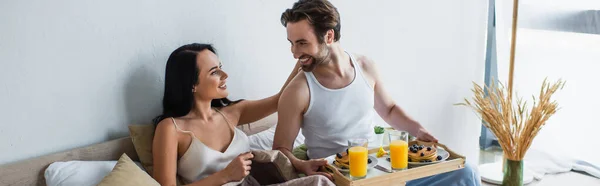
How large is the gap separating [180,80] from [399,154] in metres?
0.77

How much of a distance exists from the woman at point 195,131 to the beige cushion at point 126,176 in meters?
0.10

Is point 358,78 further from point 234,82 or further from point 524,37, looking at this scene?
point 524,37

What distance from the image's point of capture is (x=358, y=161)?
182 cm

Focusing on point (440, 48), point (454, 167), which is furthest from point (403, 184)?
point (440, 48)

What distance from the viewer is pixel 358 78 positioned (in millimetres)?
2242

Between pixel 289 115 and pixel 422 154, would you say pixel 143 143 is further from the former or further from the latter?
pixel 422 154

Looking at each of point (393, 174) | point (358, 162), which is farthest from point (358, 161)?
point (393, 174)

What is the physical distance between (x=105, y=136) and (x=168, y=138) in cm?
31

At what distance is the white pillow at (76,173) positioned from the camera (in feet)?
6.02

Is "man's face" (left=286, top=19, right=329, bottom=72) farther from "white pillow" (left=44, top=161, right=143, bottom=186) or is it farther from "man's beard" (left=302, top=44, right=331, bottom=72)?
"white pillow" (left=44, top=161, right=143, bottom=186)

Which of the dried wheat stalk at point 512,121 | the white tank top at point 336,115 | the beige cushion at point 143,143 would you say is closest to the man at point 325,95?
the white tank top at point 336,115

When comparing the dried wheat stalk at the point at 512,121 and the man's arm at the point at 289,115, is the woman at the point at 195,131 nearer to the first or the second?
the man's arm at the point at 289,115

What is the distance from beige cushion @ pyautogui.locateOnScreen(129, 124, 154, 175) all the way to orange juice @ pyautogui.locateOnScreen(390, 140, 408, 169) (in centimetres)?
82

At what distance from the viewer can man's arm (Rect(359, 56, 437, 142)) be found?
2.33m
